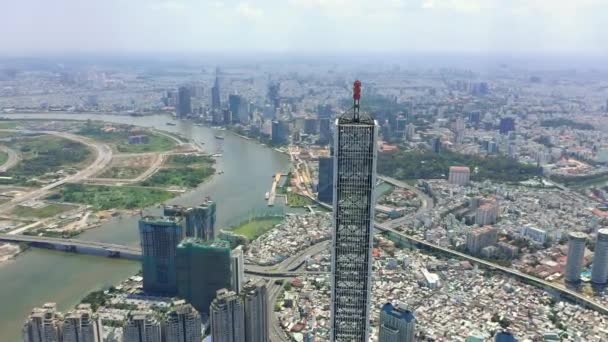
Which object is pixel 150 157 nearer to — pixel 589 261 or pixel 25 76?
pixel 589 261

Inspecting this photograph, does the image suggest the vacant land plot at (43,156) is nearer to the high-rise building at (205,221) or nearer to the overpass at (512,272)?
the high-rise building at (205,221)

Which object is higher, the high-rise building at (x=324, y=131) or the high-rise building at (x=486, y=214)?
the high-rise building at (x=324, y=131)

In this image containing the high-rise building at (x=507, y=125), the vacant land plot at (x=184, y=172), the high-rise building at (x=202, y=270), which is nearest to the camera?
the high-rise building at (x=202, y=270)

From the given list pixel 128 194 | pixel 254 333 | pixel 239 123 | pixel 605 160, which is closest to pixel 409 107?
pixel 239 123

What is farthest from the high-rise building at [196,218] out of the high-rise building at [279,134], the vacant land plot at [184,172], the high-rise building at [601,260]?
the high-rise building at [279,134]

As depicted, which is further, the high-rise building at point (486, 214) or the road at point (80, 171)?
the road at point (80, 171)

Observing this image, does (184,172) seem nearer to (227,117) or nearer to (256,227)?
(256,227)

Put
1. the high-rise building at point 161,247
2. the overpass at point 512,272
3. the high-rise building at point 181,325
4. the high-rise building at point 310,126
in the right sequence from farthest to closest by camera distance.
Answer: the high-rise building at point 310,126, the overpass at point 512,272, the high-rise building at point 161,247, the high-rise building at point 181,325
